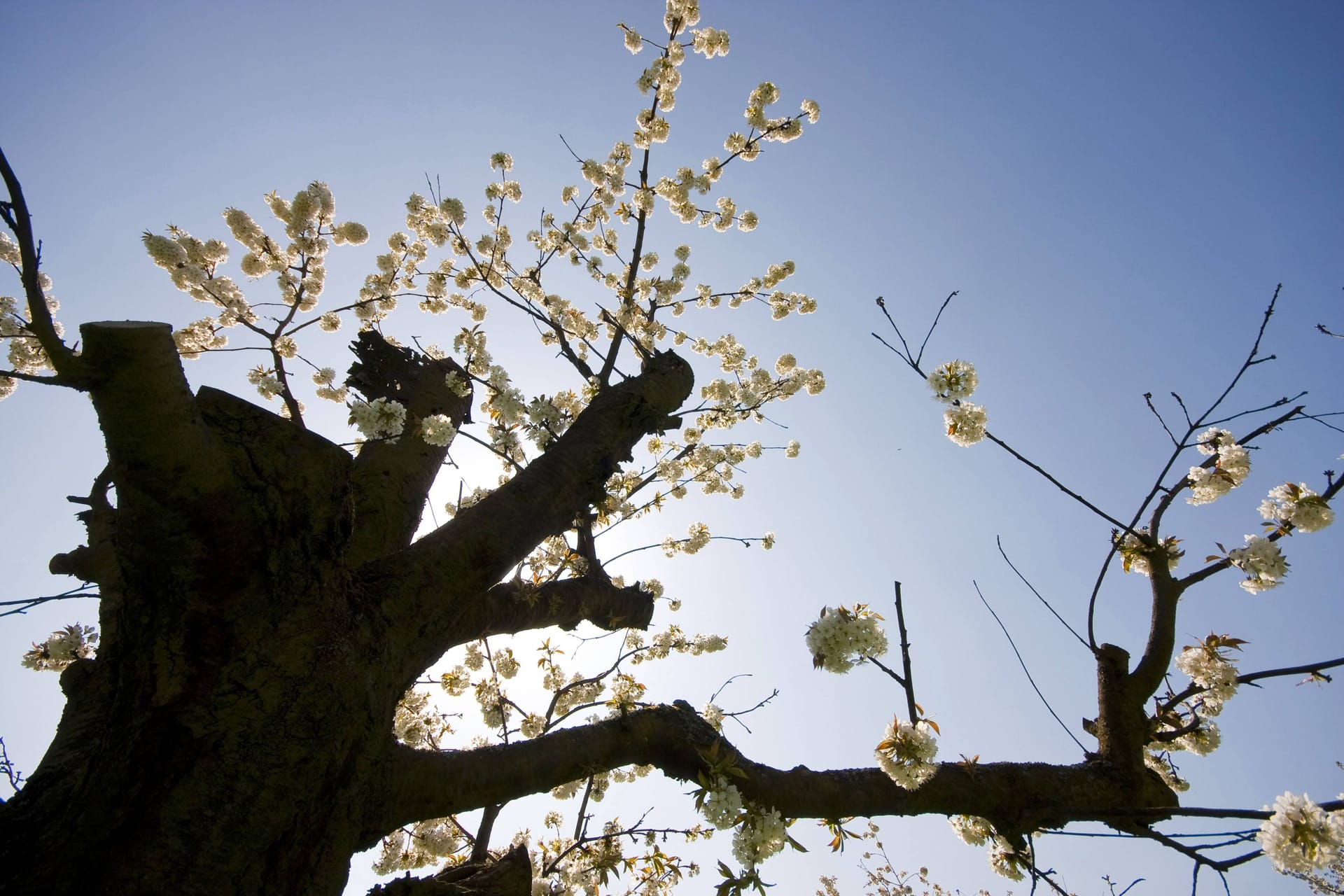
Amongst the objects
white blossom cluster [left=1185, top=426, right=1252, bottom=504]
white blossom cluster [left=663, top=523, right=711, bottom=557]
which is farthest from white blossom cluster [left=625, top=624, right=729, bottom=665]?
white blossom cluster [left=1185, top=426, right=1252, bottom=504]

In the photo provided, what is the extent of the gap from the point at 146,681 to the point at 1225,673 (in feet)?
15.9

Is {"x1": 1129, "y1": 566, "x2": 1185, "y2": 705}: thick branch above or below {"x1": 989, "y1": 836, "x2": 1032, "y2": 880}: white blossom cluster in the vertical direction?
above

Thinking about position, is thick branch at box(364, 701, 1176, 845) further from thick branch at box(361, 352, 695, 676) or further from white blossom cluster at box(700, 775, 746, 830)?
thick branch at box(361, 352, 695, 676)

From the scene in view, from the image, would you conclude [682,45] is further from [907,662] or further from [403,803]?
[403,803]

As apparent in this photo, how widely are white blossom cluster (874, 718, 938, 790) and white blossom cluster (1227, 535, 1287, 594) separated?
1.90 m

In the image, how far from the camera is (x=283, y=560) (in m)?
1.98

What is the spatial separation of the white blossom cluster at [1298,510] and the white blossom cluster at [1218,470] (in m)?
0.16

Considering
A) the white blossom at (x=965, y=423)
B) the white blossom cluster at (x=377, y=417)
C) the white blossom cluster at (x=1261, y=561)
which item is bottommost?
the white blossom cluster at (x=1261, y=561)

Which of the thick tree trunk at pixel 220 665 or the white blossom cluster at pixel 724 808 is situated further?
the white blossom cluster at pixel 724 808

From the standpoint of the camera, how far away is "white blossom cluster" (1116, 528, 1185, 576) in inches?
110

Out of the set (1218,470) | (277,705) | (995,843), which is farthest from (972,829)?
(277,705)

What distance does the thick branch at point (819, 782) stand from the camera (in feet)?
8.21

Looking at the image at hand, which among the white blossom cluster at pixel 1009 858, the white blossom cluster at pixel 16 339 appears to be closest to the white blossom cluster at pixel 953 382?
the white blossom cluster at pixel 1009 858

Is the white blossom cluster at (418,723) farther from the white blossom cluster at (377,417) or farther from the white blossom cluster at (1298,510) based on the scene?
the white blossom cluster at (1298,510)
